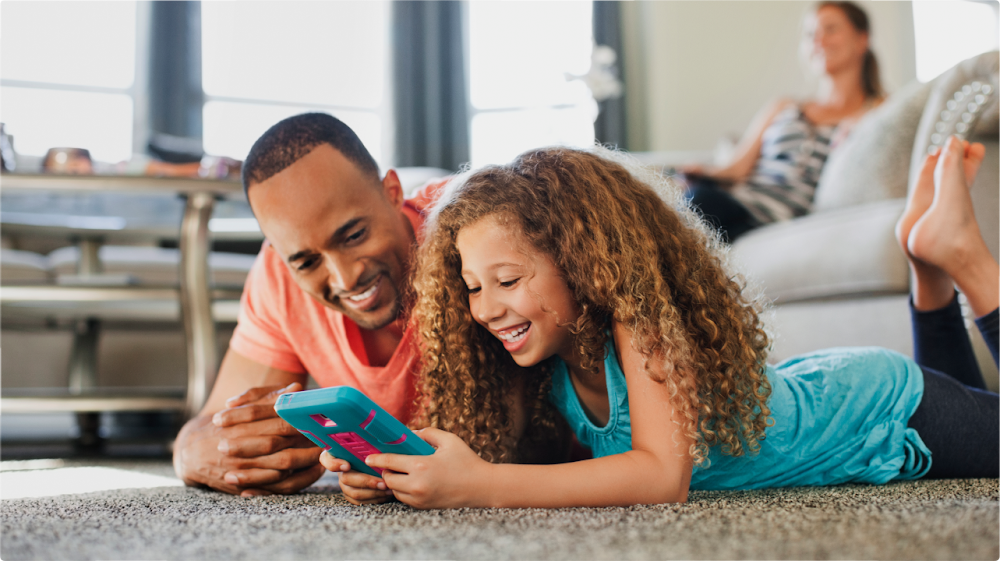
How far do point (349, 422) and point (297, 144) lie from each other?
0.40 metres

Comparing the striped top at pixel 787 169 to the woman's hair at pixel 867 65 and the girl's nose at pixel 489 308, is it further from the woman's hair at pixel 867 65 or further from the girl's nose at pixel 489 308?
the girl's nose at pixel 489 308

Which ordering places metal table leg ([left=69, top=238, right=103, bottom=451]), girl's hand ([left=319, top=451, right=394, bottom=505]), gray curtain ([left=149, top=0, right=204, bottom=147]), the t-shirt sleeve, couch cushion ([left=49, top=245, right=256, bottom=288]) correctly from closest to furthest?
girl's hand ([left=319, top=451, right=394, bottom=505]), the t-shirt sleeve, metal table leg ([left=69, top=238, right=103, bottom=451]), couch cushion ([left=49, top=245, right=256, bottom=288]), gray curtain ([left=149, top=0, right=204, bottom=147])

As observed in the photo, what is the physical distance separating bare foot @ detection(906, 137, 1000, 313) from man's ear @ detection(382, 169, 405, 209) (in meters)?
0.72

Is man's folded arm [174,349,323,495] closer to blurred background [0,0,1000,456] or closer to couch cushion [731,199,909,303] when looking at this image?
couch cushion [731,199,909,303]

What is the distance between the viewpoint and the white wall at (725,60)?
341 cm

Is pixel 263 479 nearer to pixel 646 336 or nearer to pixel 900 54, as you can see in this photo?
pixel 646 336

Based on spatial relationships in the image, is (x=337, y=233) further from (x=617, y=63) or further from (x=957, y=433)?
(x=617, y=63)

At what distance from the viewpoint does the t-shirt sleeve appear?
0.97 metres

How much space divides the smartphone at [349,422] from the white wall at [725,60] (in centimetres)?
303

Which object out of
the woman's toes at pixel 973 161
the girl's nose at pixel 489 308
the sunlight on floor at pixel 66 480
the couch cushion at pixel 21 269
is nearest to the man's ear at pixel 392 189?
the girl's nose at pixel 489 308

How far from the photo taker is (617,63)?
11.4 feet

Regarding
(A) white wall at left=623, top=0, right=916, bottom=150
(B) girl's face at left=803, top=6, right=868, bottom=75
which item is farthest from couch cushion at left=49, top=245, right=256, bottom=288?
(A) white wall at left=623, top=0, right=916, bottom=150

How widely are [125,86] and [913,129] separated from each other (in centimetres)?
295

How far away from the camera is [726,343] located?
2.48 ft
